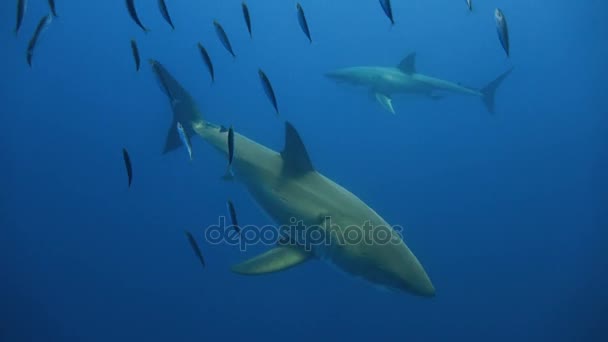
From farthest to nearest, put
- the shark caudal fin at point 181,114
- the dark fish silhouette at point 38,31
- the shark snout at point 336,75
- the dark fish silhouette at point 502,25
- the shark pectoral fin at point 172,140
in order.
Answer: the shark snout at point 336,75 < the shark pectoral fin at point 172,140 < the shark caudal fin at point 181,114 < the dark fish silhouette at point 502,25 < the dark fish silhouette at point 38,31

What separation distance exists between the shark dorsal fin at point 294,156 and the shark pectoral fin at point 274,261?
827 millimetres

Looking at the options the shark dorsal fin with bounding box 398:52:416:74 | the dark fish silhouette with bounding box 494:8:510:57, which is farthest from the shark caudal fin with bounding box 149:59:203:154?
the shark dorsal fin with bounding box 398:52:416:74

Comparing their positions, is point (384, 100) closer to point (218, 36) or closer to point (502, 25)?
point (218, 36)

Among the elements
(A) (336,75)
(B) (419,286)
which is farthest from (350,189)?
(B) (419,286)

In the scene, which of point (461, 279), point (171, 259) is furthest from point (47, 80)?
point (461, 279)

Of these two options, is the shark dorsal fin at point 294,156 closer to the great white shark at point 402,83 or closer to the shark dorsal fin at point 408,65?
the great white shark at point 402,83

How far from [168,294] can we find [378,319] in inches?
216

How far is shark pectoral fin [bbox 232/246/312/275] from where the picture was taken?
4117 millimetres

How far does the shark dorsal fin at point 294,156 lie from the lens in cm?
458

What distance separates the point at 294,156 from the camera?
4.73 m

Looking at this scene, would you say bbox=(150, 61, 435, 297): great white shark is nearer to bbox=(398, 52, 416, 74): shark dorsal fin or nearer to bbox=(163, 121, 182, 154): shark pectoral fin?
bbox=(163, 121, 182, 154): shark pectoral fin

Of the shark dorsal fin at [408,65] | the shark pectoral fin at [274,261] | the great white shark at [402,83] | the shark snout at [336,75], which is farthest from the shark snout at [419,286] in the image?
the shark snout at [336,75]

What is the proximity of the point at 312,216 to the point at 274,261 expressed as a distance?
1.82ft

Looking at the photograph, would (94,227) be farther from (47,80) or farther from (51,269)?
(47,80)
